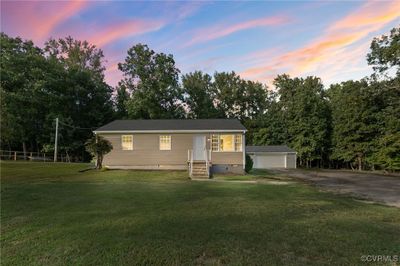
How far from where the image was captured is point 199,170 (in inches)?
748

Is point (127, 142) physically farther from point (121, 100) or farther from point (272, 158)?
point (121, 100)

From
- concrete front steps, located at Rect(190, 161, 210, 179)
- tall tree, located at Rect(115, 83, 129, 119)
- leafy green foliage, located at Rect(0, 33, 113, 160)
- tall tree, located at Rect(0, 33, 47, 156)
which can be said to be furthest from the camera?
tall tree, located at Rect(115, 83, 129, 119)

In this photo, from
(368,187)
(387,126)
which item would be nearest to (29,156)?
(368,187)

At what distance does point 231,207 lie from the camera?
8.10 m

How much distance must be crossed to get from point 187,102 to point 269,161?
15362mm

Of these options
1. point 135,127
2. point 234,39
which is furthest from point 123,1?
point 135,127

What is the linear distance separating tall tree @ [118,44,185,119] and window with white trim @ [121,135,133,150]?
17077mm

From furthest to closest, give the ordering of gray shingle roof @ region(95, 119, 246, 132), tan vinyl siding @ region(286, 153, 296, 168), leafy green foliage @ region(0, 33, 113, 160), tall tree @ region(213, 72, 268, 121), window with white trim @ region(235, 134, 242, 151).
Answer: tall tree @ region(213, 72, 268, 121), tan vinyl siding @ region(286, 153, 296, 168), leafy green foliage @ region(0, 33, 113, 160), gray shingle roof @ region(95, 119, 246, 132), window with white trim @ region(235, 134, 242, 151)

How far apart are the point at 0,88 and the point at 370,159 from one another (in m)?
41.9

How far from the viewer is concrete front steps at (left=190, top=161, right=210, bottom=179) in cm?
1809

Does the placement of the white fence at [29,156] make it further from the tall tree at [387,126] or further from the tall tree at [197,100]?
the tall tree at [387,126]

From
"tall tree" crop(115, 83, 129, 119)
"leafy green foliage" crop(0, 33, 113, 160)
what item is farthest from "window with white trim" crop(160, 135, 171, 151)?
"tall tree" crop(115, 83, 129, 119)
